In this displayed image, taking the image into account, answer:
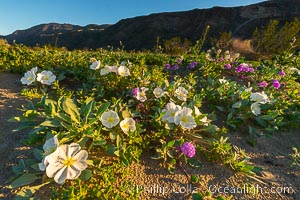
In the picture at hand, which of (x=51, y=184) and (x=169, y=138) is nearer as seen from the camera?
(x=51, y=184)

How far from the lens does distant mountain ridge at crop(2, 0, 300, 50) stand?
33500mm

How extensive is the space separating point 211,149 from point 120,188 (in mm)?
850

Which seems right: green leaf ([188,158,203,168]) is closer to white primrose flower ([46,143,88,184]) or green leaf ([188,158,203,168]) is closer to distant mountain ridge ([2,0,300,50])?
white primrose flower ([46,143,88,184])

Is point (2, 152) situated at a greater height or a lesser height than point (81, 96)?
lesser

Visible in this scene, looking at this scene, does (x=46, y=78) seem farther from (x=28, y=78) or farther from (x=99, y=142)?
(x=99, y=142)

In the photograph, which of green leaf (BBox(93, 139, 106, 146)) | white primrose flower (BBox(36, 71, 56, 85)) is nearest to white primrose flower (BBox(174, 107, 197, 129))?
green leaf (BBox(93, 139, 106, 146))

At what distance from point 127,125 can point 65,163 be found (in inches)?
24.2

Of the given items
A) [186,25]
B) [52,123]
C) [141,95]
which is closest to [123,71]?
[141,95]

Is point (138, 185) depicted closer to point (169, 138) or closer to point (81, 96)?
point (169, 138)

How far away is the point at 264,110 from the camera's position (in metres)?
2.73

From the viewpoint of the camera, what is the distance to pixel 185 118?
202 centimetres

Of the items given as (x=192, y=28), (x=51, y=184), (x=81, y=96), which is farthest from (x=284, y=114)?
(x=192, y=28)

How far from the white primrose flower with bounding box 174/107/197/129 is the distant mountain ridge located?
32362mm

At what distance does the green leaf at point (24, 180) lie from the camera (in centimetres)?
145
